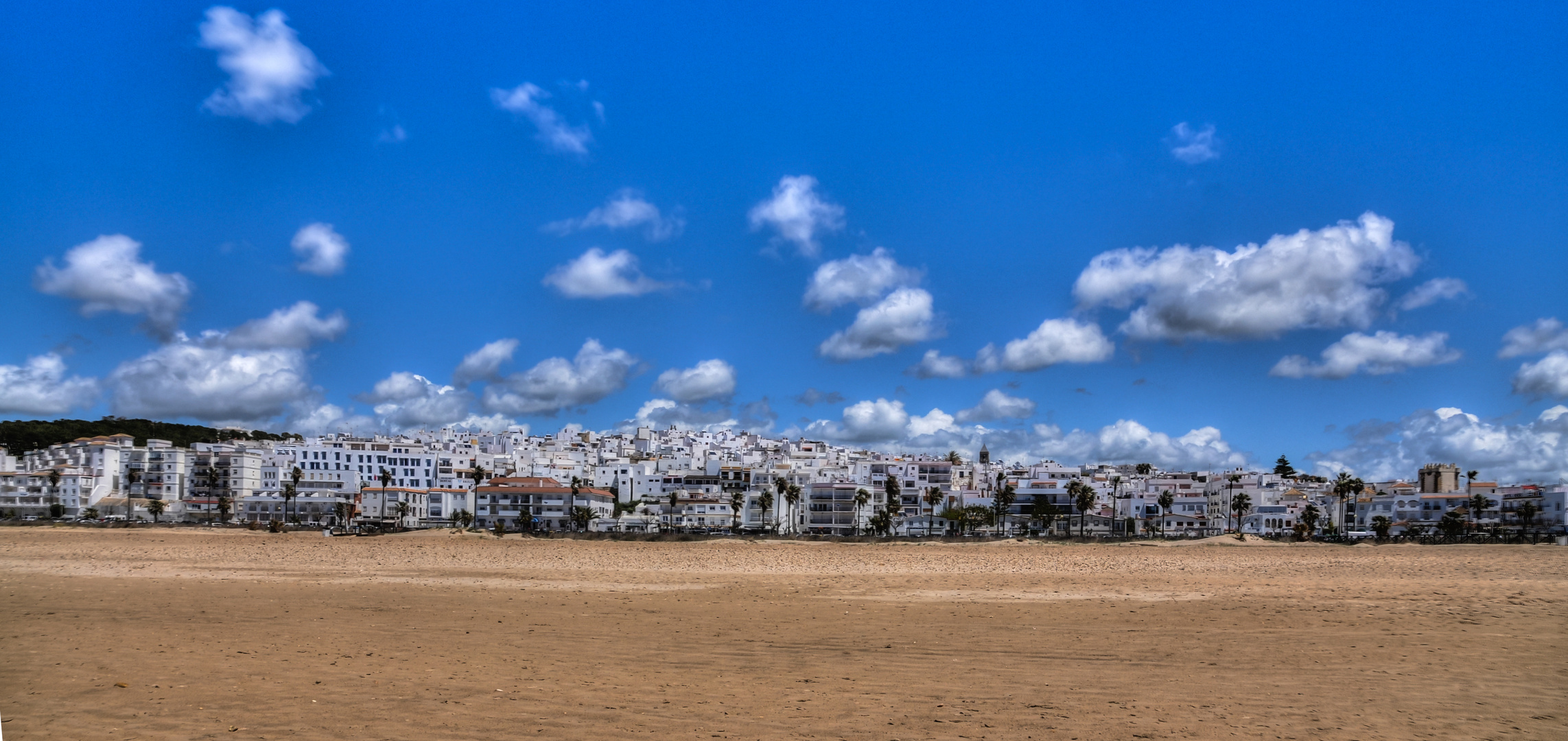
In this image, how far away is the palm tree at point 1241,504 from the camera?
281ft

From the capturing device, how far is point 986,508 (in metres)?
88.2

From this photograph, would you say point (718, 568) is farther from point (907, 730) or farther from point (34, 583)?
point (907, 730)

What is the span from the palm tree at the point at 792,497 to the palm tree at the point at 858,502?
5257 millimetres

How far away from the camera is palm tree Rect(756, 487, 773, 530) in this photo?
78500 millimetres

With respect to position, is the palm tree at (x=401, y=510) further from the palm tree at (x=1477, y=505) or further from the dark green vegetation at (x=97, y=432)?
the palm tree at (x=1477, y=505)

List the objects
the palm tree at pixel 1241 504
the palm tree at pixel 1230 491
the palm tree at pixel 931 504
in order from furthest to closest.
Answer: the palm tree at pixel 1230 491 < the palm tree at pixel 1241 504 < the palm tree at pixel 931 504

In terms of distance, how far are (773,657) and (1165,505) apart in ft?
251

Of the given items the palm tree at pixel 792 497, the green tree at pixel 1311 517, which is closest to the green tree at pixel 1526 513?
the green tree at pixel 1311 517

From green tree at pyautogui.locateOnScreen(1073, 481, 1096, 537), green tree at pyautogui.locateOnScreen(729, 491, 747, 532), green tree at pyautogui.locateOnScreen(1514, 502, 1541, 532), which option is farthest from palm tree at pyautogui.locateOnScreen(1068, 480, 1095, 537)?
green tree at pyautogui.locateOnScreen(1514, 502, 1541, 532)

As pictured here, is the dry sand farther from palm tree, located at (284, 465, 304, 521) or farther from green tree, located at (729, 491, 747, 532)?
palm tree, located at (284, 465, 304, 521)

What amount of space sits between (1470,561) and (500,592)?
3959cm

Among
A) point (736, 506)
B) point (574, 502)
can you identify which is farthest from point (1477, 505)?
point (574, 502)

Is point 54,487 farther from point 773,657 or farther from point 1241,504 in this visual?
point 1241,504

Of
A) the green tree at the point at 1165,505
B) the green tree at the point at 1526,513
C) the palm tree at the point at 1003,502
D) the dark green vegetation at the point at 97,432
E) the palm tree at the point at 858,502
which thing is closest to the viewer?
the green tree at the point at 1526,513
